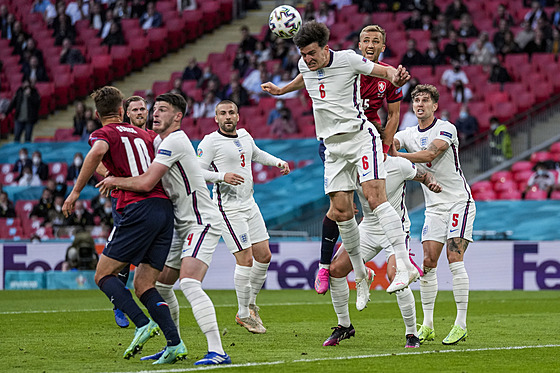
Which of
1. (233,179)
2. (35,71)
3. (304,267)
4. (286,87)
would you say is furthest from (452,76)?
(233,179)

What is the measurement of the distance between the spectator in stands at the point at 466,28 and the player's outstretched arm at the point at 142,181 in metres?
18.5

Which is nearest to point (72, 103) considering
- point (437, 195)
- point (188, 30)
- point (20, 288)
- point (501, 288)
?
point (188, 30)

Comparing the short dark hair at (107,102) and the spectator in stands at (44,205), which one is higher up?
the short dark hair at (107,102)

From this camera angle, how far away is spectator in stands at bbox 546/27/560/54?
23.5 m

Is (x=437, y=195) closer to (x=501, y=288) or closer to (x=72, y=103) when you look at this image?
(x=501, y=288)

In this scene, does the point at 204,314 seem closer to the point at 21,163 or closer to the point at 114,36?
the point at 21,163

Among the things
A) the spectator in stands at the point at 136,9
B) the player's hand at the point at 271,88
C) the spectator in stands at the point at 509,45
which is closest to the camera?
the player's hand at the point at 271,88

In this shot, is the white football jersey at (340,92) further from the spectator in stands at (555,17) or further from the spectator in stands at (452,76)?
the spectator in stands at (555,17)

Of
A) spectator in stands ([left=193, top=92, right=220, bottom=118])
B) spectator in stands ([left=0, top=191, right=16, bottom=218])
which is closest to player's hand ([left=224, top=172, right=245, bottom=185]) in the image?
spectator in stands ([left=0, top=191, right=16, bottom=218])

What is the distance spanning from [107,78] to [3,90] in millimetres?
3163

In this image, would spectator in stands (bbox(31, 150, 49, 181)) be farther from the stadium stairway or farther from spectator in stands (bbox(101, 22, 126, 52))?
spectator in stands (bbox(101, 22, 126, 52))

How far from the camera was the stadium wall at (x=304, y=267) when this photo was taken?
17.8 m

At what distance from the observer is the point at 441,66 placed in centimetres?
2338

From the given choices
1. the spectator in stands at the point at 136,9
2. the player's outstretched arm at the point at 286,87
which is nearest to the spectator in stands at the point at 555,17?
the spectator in stands at the point at 136,9
